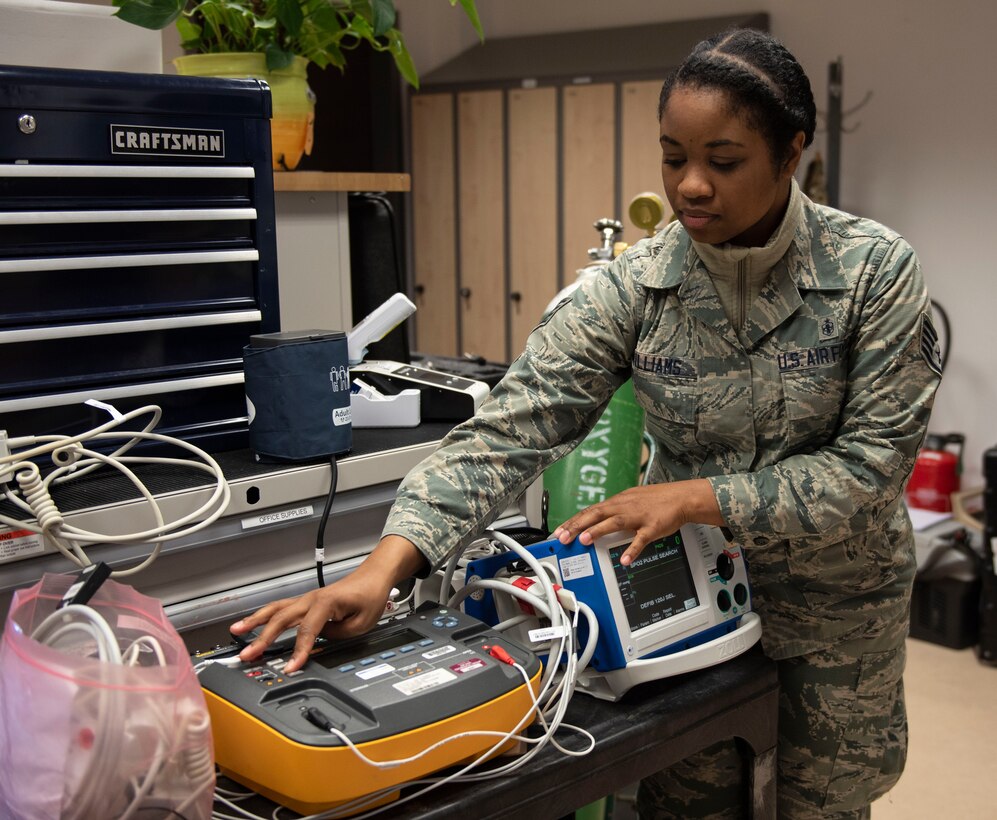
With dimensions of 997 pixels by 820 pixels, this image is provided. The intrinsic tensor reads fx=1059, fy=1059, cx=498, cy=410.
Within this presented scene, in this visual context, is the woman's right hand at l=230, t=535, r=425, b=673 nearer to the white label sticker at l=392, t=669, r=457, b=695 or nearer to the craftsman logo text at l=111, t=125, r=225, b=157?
the white label sticker at l=392, t=669, r=457, b=695

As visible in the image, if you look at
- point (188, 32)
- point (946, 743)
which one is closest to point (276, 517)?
point (188, 32)

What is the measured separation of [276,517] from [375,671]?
1.45ft

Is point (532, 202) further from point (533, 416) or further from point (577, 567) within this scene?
point (577, 567)

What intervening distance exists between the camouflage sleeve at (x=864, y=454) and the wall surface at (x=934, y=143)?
2.98 meters

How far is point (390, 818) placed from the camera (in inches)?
34.2

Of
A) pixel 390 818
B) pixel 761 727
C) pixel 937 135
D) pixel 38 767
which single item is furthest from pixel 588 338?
pixel 937 135

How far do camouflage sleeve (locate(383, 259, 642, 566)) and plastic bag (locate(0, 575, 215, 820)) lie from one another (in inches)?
15.3

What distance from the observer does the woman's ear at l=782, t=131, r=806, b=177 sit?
114 cm

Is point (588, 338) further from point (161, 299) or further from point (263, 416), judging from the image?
point (161, 299)

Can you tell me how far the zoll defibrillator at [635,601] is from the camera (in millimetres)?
1058

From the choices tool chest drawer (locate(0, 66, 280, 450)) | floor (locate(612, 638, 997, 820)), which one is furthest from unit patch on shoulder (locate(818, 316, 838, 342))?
floor (locate(612, 638, 997, 820))

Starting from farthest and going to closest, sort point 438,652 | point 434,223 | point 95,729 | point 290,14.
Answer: point 434,223
point 290,14
point 438,652
point 95,729

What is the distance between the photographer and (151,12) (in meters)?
1.51

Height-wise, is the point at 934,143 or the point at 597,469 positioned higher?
the point at 934,143
